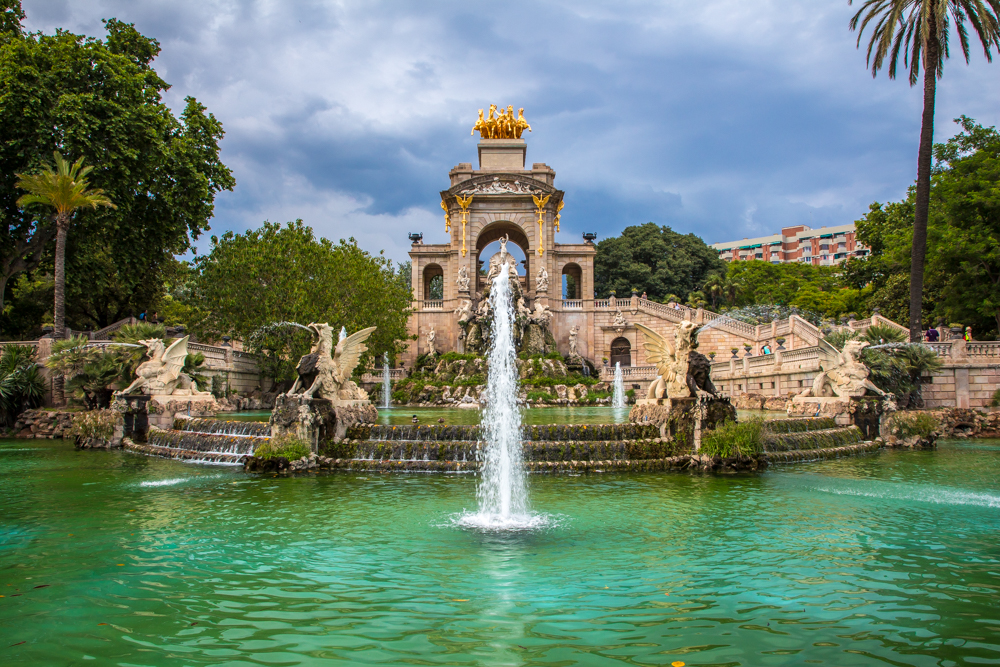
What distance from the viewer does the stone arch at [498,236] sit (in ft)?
156

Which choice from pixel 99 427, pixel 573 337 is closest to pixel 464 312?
pixel 573 337

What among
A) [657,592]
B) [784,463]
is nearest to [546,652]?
[657,592]

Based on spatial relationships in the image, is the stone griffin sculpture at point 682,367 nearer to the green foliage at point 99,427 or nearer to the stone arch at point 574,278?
the green foliage at point 99,427

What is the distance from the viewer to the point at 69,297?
31625 mm

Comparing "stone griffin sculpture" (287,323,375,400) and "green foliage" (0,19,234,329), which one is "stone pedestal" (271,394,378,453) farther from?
"green foliage" (0,19,234,329)

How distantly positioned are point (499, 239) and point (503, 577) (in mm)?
42528

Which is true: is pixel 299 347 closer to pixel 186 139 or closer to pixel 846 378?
pixel 186 139

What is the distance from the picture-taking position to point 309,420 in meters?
12.9

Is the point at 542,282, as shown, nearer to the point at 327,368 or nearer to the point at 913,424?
the point at 913,424

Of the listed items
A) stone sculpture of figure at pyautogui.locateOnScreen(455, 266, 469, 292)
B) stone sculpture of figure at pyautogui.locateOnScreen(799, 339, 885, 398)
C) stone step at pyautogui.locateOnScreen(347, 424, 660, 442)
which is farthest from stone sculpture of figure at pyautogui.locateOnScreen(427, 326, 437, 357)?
stone step at pyautogui.locateOnScreen(347, 424, 660, 442)

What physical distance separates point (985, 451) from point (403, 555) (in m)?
15.7

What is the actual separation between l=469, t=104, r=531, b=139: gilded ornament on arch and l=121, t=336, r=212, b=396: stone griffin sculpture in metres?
37.1

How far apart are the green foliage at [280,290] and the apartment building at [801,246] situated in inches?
3303

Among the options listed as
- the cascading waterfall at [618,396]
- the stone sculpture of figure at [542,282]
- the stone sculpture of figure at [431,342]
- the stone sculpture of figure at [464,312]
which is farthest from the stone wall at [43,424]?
the stone sculpture of figure at [542,282]
